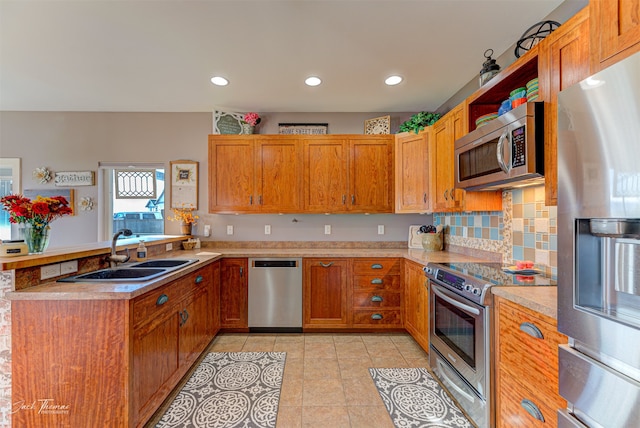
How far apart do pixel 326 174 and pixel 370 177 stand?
0.52 meters

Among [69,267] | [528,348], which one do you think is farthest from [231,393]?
[528,348]

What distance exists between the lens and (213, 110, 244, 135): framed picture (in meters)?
3.41

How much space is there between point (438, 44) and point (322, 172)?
1652 millimetres

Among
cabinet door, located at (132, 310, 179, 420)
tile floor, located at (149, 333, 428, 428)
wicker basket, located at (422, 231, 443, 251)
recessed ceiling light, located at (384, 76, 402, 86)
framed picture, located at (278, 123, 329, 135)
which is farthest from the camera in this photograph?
framed picture, located at (278, 123, 329, 135)

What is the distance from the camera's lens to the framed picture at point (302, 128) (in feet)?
11.7

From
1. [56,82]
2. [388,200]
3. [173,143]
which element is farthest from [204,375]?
[56,82]

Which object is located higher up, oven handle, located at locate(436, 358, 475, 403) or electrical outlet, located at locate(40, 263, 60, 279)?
electrical outlet, located at locate(40, 263, 60, 279)

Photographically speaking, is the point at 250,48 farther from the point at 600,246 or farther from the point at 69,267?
the point at 600,246

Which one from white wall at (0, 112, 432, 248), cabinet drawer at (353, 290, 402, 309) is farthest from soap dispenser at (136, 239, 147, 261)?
cabinet drawer at (353, 290, 402, 309)

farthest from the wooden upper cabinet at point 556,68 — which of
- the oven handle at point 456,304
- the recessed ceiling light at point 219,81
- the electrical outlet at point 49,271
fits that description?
the electrical outlet at point 49,271

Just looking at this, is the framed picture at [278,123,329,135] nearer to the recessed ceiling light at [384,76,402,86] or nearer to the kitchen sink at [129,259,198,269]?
the recessed ceiling light at [384,76,402,86]

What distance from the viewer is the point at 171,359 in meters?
1.97

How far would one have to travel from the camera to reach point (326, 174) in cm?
332

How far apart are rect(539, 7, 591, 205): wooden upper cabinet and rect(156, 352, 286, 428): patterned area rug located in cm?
217
